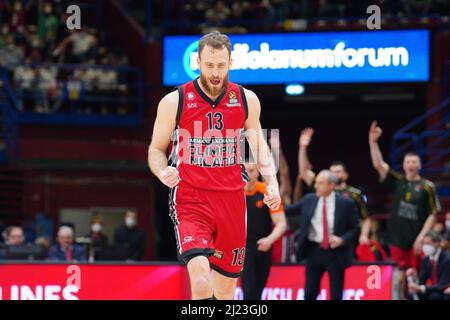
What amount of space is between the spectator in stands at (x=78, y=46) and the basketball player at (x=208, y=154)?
666 inches

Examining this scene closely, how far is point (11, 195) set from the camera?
22859 millimetres

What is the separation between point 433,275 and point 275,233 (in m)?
2.94

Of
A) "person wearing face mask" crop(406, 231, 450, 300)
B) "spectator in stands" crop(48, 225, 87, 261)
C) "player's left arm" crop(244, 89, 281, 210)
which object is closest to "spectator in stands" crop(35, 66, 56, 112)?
"spectator in stands" crop(48, 225, 87, 261)

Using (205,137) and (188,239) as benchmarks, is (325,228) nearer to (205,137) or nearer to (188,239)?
(205,137)

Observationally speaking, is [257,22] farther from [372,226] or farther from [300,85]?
[372,226]

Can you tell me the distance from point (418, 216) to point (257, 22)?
1055 cm

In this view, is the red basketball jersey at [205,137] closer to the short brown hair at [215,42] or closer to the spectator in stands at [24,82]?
the short brown hair at [215,42]

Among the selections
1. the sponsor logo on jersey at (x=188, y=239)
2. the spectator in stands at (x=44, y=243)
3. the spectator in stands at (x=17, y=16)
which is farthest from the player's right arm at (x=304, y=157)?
the spectator in stands at (x=17, y=16)

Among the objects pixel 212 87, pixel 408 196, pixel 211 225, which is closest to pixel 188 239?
pixel 211 225

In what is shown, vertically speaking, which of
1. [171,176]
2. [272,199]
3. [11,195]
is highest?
[171,176]

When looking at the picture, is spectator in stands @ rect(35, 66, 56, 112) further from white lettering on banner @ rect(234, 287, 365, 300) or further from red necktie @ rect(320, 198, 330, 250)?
red necktie @ rect(320, 198, 330, 250)

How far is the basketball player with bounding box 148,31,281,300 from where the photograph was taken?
7.38m

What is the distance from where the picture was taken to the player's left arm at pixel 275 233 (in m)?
11.8

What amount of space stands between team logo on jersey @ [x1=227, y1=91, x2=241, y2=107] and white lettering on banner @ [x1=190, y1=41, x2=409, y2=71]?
14384 mm
